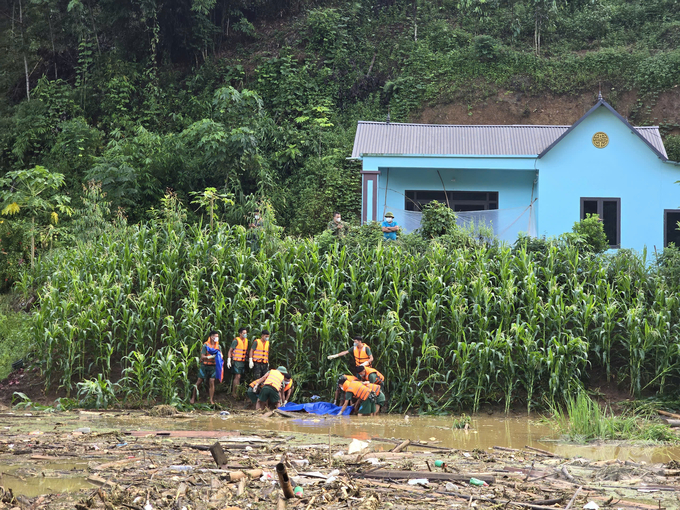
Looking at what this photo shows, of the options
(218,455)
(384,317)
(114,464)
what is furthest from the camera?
(384,317)

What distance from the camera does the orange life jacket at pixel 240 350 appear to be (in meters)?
12.5

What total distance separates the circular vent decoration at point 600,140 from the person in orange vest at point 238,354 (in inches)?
464

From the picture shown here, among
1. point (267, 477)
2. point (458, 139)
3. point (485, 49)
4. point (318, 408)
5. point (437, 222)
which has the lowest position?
point (318, 408)

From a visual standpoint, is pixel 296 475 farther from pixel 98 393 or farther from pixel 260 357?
pixel 98 393

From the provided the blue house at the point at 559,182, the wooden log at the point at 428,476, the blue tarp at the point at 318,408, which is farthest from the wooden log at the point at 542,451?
the blue house at the point at 559,182

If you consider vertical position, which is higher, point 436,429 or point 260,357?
point 260,357

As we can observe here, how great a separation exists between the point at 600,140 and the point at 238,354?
12.2m

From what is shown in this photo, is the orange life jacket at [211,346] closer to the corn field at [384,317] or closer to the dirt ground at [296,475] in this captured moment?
the corn field at [384,317]

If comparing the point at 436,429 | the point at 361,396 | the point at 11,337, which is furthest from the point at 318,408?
the point at 11,337

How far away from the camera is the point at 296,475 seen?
22.5 feet

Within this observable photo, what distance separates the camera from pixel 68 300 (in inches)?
524

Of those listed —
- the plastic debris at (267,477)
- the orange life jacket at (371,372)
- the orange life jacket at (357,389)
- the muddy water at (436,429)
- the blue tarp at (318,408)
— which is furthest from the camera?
the orange life jacket at (371,372)

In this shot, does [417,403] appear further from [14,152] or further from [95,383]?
[14,152]

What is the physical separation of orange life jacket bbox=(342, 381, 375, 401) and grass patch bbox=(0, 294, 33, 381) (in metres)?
6.63
